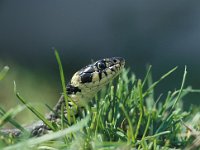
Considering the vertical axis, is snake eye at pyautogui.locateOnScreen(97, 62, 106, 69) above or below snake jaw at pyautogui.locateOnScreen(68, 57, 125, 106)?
above

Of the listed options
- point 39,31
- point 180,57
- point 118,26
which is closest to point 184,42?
point 180,57

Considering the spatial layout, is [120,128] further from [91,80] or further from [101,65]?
[101,65]

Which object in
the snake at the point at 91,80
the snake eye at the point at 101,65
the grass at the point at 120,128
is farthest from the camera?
the snake eye at the point at 101,65

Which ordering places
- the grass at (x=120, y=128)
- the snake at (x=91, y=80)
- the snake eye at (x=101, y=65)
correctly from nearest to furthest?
1. the grass at (x=120, y=128)
2. the snake at (x=91, y=80)
3. the snake eye at (x=101, y=65)

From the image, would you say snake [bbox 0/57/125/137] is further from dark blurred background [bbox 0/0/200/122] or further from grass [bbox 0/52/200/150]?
dark blurred background [bbox 0/0/200/122]

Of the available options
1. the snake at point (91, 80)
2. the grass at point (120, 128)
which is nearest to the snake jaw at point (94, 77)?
the snake at point (91, 80)

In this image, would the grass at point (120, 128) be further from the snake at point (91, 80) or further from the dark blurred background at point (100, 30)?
the dark blurred background at point (100, 30)

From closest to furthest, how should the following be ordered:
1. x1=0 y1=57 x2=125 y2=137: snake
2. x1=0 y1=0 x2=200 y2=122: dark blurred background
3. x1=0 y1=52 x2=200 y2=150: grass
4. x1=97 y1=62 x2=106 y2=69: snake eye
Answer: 1. x1=0 y1=52 x2=200 y2=150: grass
2. x1=0 y1=57 x2=125 y2=137: snake
3. x1=97 y1=62 x2=106 y2=69: snake eye
4. x1=0 y1=0 x2=200 y2=122: dark blurred background

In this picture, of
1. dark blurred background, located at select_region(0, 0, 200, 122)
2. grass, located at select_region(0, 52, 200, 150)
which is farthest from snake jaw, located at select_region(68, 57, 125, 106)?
dark blurred background, located at select_region(0, 0, 200, 122)

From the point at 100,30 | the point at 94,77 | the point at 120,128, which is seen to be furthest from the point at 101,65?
the point at 100,30
